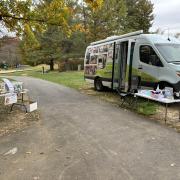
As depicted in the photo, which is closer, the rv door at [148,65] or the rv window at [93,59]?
the rv door at [148,65]

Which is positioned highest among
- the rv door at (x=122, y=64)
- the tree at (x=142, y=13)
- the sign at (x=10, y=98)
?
the tree at (x=142, y=13)

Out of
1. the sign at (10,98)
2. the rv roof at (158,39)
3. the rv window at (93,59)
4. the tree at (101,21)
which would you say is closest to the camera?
the sign at (10,98)

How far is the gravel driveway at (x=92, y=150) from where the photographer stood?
5.02m

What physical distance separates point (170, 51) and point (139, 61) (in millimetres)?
1358

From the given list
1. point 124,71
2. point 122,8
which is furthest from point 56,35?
point 124,71

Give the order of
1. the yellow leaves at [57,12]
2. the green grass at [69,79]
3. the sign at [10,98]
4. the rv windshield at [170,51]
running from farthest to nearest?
the green grass at [69,79]
the yellow leaves at [57,12]
the rv windshield at [170,51]
the sign at [10,98]

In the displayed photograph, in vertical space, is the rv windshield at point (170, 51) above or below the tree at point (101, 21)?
below

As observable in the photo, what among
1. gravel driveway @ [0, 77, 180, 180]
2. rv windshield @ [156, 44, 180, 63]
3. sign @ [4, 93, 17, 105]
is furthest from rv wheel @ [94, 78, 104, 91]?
sign @ [4, 93, 17, 105]

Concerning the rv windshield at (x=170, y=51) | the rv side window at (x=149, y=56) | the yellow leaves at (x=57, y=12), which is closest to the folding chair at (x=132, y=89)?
the rv side window at (x=149, y=56)

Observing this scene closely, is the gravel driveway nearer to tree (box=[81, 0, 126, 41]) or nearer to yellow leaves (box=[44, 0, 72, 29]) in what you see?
yellow leaves (box=[44, 0, 72, 29])

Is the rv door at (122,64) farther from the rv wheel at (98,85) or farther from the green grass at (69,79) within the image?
the green grass at (69,79)

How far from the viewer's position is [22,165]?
17.9ft

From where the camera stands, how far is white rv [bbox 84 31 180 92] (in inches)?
449

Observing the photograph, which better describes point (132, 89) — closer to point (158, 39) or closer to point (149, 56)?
point (149, 56)
